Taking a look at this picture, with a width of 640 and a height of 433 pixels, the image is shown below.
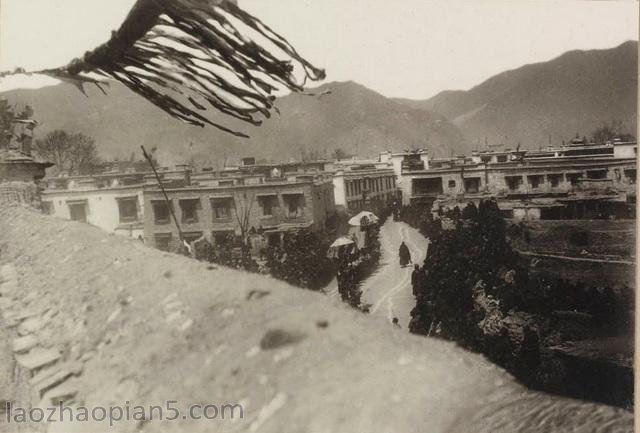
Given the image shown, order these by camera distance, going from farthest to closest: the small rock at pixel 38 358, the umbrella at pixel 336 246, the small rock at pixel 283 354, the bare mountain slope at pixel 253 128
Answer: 1. the bare mountain slope at pixel 253 128
2. the umbrella at pixel 336 246
3. the small rock at pixel 38 358
4. the small rock at pixel 283 354

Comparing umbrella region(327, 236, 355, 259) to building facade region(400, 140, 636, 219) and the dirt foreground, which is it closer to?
building facade region(400, 140, 636, 219)

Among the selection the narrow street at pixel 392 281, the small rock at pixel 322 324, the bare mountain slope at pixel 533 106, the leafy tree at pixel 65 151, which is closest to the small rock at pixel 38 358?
the small rock at pixel 322 324

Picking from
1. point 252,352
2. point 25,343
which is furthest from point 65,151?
point 252,352

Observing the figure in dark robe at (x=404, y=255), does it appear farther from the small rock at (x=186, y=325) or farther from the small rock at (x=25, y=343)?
the small rock at (x=186, y=325)

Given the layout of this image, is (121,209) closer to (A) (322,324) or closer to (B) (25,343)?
(B) (25,343)

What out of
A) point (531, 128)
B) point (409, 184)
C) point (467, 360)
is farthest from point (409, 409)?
point (531, 128)

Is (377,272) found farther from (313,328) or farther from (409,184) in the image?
(313,328)
